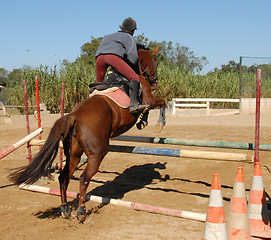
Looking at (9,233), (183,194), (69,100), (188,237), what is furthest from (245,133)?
(69,100)

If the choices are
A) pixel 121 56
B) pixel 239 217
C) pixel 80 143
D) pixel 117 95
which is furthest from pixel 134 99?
pixel 239 217

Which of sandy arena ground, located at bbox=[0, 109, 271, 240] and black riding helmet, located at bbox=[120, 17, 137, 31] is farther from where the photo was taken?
black riding helmet, located at bbox=[120, 17, 137, 31]

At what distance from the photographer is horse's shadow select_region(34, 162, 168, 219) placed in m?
4.50

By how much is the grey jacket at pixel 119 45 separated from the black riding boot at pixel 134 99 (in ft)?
1.41

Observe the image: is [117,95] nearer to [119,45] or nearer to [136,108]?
[136,108]

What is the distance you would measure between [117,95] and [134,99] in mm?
250

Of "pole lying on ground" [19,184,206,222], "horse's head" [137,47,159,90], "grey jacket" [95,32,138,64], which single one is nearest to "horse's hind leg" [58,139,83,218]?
"pole lying on ground" [19,184,206,222]

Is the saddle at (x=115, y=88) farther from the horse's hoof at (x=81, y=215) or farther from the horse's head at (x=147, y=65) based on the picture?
the horse's hoof at (x=81, y=215)

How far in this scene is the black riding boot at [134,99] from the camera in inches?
183

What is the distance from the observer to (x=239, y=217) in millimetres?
3385

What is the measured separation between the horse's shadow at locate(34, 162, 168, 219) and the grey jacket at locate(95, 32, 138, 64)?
215cm

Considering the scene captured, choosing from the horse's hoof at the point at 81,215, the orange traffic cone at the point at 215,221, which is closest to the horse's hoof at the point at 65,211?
the horse's hoof at the point at 81,215

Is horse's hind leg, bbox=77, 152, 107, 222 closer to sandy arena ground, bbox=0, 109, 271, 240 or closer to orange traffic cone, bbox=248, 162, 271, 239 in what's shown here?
sandy arena ground, bbox=0, 109, 271, 240

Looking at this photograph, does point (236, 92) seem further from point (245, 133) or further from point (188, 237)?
point (188, 237)
